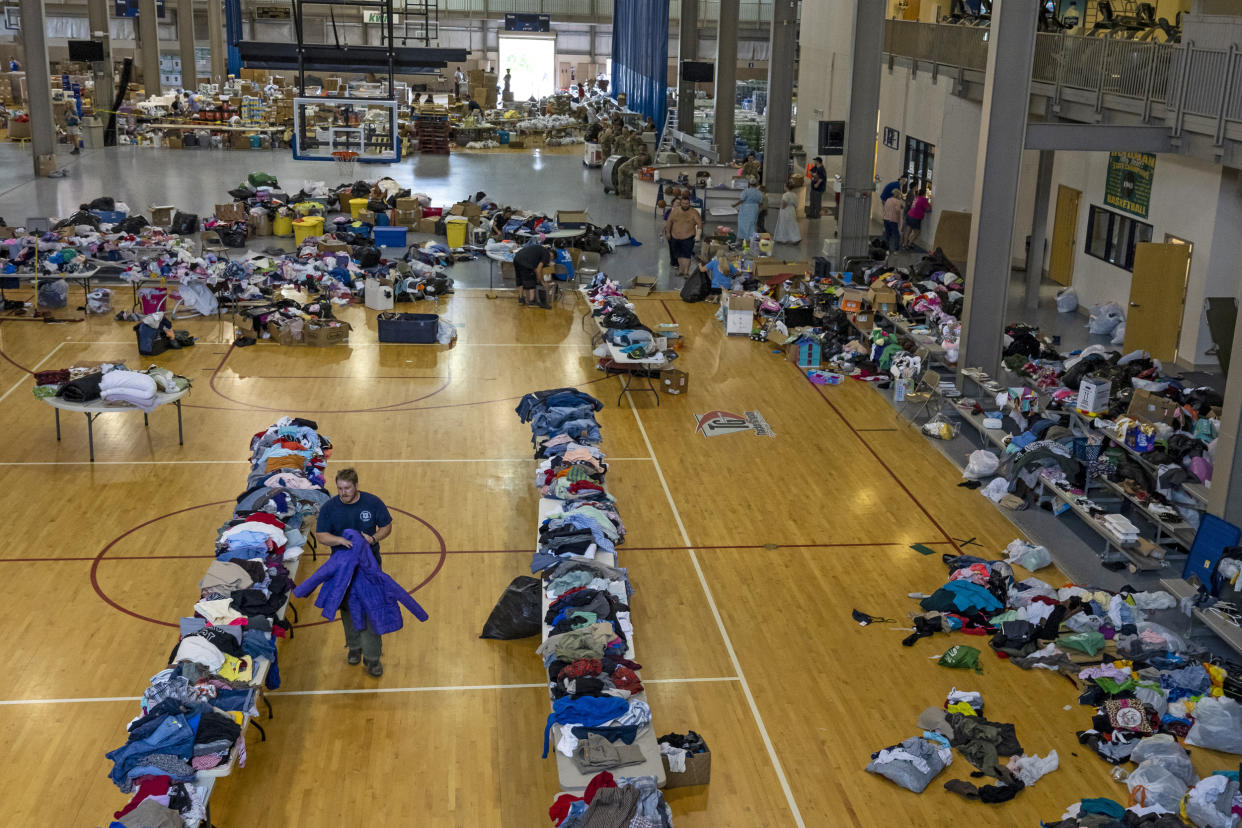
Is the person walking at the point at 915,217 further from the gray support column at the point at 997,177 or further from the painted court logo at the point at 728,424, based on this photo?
the painted court logo at the point at 728,424

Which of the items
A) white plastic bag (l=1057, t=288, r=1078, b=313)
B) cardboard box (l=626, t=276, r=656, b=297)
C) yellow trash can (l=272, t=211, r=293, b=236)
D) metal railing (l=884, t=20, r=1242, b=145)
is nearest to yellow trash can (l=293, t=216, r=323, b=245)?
yellow trash can (l=272, t=211, r=293, b=236)

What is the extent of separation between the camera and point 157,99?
46406mm

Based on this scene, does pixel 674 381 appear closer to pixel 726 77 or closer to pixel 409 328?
pixel 409 328

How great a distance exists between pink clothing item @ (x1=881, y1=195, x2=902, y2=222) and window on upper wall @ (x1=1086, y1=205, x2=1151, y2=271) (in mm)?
4930

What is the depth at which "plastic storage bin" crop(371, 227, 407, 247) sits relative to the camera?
2612cm

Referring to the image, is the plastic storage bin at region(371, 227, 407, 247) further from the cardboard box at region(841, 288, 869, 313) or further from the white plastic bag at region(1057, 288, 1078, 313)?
the white plastic bag at region(1057, 288, 1078, 313)

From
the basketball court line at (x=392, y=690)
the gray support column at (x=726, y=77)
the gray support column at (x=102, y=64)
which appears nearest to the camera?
the basketball court line at (x=392, y=690)

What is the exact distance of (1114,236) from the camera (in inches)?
854

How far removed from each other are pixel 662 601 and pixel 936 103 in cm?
1983

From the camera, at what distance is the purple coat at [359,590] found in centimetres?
952

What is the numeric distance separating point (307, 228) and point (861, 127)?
11.3m

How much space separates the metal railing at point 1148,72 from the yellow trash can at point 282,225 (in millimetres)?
14622

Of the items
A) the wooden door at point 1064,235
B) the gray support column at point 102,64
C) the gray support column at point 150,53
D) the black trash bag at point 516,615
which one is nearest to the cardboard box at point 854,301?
the wooden door at point 1064,235

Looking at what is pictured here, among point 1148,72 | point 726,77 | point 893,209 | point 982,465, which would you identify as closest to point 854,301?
point 1148,72
